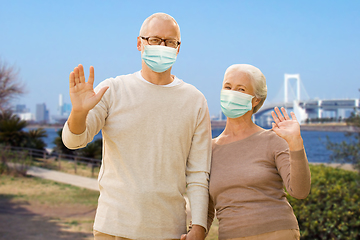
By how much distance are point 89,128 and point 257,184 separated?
1.03 m

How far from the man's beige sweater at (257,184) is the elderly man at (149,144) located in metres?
0.13

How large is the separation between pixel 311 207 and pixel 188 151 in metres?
3.24

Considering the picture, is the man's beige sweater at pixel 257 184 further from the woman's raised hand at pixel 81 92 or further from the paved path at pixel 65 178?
the paved path at pixel 65 178

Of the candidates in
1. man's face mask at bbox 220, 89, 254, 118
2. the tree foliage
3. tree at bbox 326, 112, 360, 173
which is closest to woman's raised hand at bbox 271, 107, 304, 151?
man's face mask at bbox 220, 89, 254, 118

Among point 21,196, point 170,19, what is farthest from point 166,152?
point 21,196

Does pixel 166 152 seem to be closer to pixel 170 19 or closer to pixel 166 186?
pixel 166 186

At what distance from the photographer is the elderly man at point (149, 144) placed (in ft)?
5.97

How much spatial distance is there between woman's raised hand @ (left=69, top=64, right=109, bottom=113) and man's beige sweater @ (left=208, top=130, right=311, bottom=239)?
89 centimetres

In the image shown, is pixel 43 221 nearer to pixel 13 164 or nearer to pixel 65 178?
pixel 65 178

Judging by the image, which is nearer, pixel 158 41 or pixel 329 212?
pixel 158 41

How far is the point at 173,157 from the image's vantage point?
191 cm

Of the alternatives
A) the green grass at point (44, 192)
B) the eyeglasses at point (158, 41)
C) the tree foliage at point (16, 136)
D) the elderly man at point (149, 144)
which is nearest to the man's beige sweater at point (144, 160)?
the elderly man at point (149, 144)

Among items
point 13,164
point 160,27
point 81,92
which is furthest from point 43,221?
point 160,27

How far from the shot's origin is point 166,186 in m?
1.88
